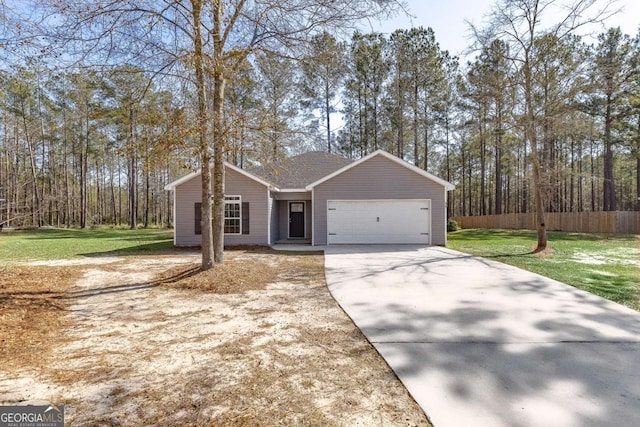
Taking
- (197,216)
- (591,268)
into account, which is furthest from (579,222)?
(197,216)

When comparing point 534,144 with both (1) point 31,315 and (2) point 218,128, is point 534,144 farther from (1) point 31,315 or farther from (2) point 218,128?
(1) point 31,315

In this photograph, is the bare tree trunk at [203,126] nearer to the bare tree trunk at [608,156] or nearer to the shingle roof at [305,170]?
the shingle roof at [305,170]

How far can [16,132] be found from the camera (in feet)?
79.8

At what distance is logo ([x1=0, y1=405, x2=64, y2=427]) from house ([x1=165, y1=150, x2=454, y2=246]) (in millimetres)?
11232

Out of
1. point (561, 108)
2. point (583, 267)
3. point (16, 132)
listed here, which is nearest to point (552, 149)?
point (561, 108)

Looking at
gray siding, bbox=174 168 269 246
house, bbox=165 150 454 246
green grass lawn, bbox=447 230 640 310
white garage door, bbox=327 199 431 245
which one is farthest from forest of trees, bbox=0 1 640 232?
white garage door, bbox=327 199 431 245

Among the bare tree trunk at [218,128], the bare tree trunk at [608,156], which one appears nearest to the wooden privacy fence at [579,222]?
the bare tree trunk at [608,156]

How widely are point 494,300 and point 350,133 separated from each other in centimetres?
2280

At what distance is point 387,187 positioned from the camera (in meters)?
13.7

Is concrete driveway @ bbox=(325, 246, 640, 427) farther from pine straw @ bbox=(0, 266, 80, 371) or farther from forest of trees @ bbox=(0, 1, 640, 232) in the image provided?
forest of trees @ bbox=(0, 1, 640, 232)

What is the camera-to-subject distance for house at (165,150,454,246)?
538 inches

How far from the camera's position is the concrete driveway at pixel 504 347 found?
243cm

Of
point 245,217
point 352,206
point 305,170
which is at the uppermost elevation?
point 305,170

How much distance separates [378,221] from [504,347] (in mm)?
10425
